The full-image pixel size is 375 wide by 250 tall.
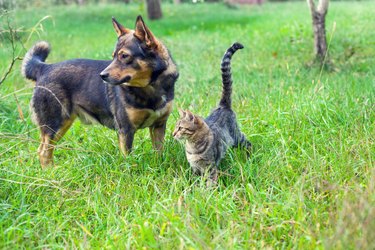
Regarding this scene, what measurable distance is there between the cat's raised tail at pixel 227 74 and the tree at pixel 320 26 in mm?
3721

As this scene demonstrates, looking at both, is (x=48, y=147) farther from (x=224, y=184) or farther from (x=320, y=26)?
(x=320, y=26)

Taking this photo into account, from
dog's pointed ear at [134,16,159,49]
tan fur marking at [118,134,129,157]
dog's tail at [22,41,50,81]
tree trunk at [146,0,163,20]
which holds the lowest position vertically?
tan fur marking at [118,134,129,157]

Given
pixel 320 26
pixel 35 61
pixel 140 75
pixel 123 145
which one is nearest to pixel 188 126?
pixel 140 75

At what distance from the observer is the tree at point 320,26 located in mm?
7605

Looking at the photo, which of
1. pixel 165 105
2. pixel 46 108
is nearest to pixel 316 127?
pixel 165 105

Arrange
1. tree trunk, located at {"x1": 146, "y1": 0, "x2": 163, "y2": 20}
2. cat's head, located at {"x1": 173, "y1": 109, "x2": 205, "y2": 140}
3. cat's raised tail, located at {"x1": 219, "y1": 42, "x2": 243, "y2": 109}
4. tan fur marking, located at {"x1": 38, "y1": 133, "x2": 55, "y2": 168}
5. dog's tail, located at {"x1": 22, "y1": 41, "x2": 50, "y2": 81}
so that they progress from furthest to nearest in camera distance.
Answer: tree trunk, located at {"x1": 146, "y1": 0, "x2": 163, "y2": 20}
dog's tail, located at {"x1": 22, "y1": 41, "x2": 50, "y2": 81}
tan fur marking, located at {"x1": 38, "y1": 133, "x2": 55, "y2": 168}
cat's raised tail, located at {"x1": 219, "y1": 42, "x2": 243, "y2": 109}
cat's head, located at {"x1": 173, "y1": 109, "x2": 205, "y2": 140}

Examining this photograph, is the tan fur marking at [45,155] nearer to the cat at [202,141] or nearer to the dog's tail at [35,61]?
the dog's tail at [35,61]

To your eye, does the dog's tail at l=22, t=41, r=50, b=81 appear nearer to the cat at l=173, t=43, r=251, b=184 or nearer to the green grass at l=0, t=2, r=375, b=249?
the green grass at l=0, t=2, r=375, b=249

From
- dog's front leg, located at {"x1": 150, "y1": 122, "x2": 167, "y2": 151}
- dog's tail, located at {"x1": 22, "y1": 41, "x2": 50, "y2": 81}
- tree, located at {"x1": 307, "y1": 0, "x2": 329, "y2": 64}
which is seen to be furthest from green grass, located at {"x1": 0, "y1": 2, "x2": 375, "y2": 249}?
tree, located at {"x1": 307, "y1": 0, "x2": 329, "y2": 64}

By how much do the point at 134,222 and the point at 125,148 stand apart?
4.16 ft

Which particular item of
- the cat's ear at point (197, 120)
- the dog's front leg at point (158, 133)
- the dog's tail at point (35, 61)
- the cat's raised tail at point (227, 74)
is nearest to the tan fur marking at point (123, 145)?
the dog's front leg at point (158, 133)

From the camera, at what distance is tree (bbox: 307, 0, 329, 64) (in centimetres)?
761

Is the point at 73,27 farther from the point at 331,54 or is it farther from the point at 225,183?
the point at 225,183

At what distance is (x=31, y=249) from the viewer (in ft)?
10.0
